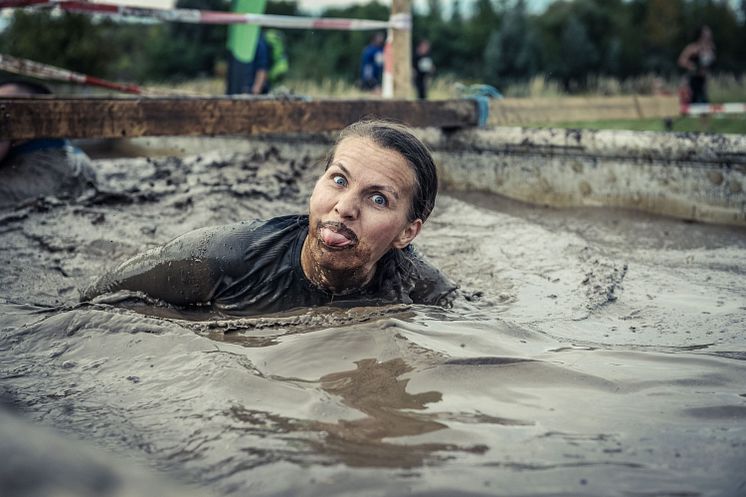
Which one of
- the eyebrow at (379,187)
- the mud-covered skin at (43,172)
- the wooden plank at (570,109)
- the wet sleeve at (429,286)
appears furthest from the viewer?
the wooden plank at (570,109)

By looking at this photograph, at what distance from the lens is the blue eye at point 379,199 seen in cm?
377

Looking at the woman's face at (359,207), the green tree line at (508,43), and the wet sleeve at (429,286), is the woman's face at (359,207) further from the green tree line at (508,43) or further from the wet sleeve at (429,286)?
the green tree line at (508,43)

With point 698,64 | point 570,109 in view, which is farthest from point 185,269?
point 698,64

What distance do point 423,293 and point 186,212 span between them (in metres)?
2.60

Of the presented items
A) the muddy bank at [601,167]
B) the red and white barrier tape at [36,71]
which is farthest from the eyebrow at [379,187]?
the red and white barrier tape at [36,71]

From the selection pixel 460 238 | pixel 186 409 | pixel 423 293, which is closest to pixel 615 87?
pixel 460 238

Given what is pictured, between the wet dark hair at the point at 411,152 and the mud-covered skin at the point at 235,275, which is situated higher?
the wet dark hair at the point at 411,152

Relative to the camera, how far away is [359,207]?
3.70m

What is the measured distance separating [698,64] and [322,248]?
1458 centimetres

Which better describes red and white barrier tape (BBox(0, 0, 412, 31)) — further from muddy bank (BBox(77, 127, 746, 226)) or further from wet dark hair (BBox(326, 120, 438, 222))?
wet dark hair (BBox(326, 120, 438, 222))

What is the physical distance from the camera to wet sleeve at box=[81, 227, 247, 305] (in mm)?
3777

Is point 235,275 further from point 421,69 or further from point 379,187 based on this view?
point 421,69

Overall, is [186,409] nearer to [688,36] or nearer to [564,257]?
[564,257]

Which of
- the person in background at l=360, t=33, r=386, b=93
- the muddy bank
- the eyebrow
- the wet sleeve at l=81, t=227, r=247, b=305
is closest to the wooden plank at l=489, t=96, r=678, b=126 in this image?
the muddy bank
